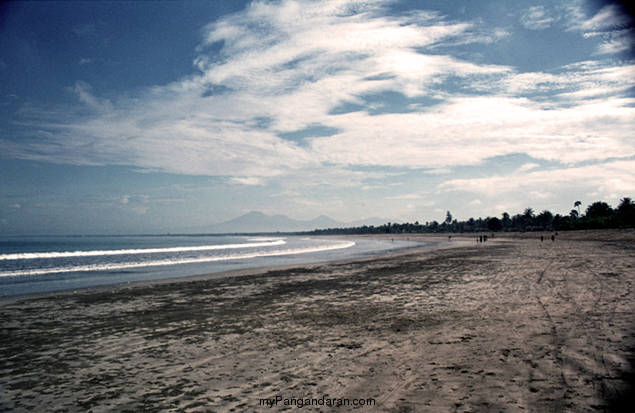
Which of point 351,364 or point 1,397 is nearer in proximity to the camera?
point 1,397

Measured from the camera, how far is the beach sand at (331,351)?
4789mm

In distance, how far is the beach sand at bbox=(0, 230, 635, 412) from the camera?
15.7 feet

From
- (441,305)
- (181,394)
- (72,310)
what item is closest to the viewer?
(181,394)

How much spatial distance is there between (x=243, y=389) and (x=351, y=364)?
1.99 metres

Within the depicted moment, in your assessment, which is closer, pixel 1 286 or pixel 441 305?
pixel 441 305

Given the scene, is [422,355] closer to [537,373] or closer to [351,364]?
[351,364]

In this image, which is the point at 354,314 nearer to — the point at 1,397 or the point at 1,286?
the point at 1,397

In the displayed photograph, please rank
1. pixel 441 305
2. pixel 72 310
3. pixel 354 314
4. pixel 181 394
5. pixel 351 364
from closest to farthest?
pixel 181 394 < pixel 351 364 < pixel 354 314 < pixel 441 305 < pixel 72 310

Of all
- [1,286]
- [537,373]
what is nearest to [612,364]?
[537,373]

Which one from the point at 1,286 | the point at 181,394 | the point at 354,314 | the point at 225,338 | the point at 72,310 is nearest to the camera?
the point at 181,394

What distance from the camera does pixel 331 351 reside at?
6.80 meters

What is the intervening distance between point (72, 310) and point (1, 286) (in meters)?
10.8

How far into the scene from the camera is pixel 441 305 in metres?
10.8

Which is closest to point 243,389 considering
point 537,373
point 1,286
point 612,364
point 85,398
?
point 85,398
